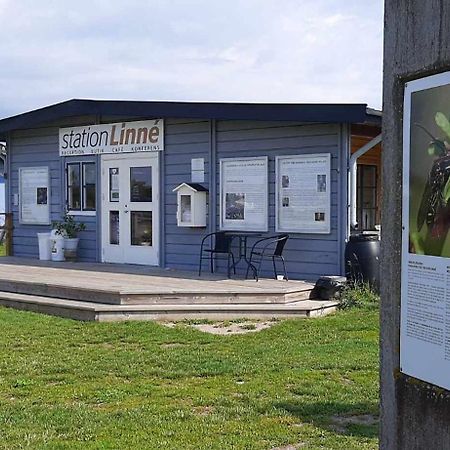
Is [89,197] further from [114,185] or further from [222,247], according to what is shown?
[222,247]

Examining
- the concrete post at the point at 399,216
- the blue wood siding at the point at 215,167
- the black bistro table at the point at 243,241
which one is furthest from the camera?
the black bistro table at the point at 243,241

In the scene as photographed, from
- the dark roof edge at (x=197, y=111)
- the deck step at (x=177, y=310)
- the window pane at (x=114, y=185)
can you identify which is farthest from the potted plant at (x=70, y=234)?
the deck step at (x=177, y=310)

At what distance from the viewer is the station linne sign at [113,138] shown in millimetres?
11883

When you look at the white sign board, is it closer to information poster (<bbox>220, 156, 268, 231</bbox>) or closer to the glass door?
the glass door

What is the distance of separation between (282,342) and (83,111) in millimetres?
7097

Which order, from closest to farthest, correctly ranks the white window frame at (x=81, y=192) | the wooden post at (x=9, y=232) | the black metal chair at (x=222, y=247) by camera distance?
the black metal chair at (x=222, y=247), the white window frame at (x=81, y=192), the wooden post at (x=9, y=232)

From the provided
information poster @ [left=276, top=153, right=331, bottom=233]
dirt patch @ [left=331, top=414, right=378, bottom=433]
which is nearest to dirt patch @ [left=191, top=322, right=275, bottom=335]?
information poster @ [left=276, top=153, right=331, bottom=233]

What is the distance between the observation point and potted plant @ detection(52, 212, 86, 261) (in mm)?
13041

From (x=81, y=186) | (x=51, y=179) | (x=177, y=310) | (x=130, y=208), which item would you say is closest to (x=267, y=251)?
(x=177, y=310)

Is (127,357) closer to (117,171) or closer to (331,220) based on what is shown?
(331,220)

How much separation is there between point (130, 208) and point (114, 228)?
1.91ft

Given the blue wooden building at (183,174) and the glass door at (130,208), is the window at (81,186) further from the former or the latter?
the glass door at (130,208)

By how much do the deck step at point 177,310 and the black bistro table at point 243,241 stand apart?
1.64m

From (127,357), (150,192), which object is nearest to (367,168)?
(150,192)
